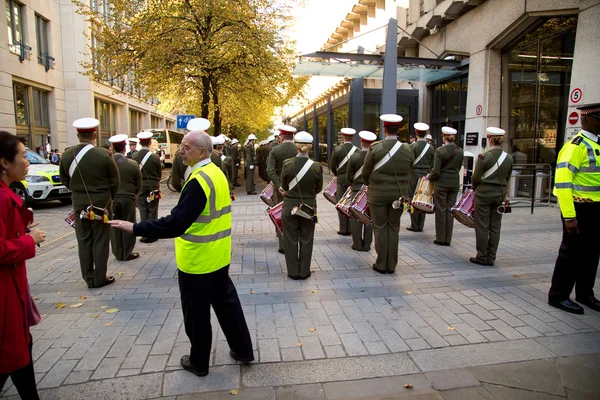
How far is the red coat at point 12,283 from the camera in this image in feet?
7.88

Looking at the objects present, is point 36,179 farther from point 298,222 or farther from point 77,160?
point 298,222

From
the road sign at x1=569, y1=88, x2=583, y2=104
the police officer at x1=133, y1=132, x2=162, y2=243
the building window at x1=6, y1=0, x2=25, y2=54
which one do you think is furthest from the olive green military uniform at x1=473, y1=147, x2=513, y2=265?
the building window at x1=6, y1=0, x2=25, y2=54

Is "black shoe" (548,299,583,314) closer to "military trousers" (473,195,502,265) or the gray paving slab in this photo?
"military trousers" (473,195,502,265)

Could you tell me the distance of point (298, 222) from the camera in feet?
19.0

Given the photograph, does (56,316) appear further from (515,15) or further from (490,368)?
(515,15)

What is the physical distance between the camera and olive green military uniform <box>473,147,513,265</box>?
20.3 feet

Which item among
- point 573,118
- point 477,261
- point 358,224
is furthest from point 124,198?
point 573,118

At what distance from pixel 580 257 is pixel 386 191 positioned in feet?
7.51

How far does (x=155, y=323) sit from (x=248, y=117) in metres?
22.4

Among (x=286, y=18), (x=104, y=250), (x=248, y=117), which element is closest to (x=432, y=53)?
(x=286, y=18)

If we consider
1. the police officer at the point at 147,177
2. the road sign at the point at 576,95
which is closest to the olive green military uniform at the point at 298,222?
the police officer at the point at 147,177

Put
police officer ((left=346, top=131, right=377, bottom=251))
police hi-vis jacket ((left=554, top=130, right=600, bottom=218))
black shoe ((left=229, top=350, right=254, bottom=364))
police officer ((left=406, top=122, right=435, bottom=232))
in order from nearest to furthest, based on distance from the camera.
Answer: black shoe ((left=229, top=350, right=254, bottom=364)) → police hi-vis jacket ((left=554, top=130, right=600, bottom=218)) → police officer ((left=346, top=131, right=377, bottom=251)) → police officer ((left=406, top=122, right=435, bottom=232))

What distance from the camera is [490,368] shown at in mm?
3412

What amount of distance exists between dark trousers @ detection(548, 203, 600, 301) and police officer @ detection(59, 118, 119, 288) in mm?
5147
